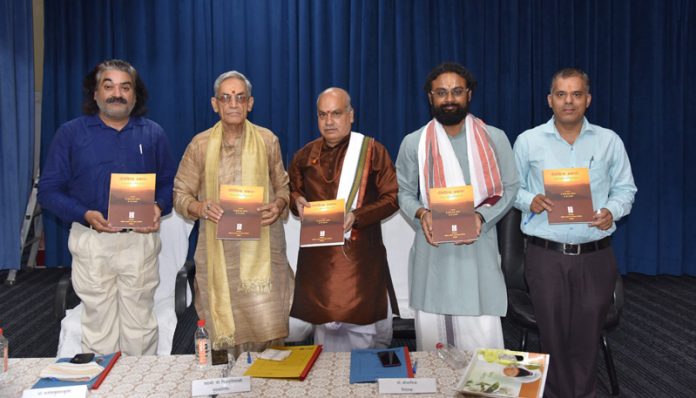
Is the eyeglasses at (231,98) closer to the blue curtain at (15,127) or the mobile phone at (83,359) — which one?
the mobile phone at (83,359)

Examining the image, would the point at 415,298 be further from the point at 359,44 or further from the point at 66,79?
the point at 66,79

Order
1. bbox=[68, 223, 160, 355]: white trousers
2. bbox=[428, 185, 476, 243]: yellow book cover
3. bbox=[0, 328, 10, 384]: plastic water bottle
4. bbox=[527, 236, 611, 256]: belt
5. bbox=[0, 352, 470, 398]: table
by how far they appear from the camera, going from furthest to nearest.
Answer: bbox=[68, 223, 160, 355]: white trousers, bbox=[527, 236, 611, 256]: belt, bbox=[428, 185, 476, 243]: yellow book cover, bbox=[0, 328, 10, 384]: plastic water bottle, bbox=[0, 352, 470, 398]: table

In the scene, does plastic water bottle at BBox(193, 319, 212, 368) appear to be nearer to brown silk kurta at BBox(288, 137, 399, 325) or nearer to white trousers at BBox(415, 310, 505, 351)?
brown silk kurta at BBox(288, 137, 399, 325)

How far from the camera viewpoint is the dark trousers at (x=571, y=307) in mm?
2703

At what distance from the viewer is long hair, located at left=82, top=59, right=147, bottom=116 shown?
2820 mm

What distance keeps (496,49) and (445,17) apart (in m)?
0.60

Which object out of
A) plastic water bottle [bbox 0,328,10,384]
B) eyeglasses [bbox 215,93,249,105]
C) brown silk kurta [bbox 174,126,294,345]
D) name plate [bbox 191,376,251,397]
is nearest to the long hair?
brown silk kurta [bbox 174,126,294,345]

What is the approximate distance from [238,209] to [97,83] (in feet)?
3.17

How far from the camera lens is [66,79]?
588 centimetres

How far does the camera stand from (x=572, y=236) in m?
2.68

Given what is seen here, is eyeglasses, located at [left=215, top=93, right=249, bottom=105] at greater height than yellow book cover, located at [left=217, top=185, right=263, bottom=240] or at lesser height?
greater

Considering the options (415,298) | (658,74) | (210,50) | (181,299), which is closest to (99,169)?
(181,299)

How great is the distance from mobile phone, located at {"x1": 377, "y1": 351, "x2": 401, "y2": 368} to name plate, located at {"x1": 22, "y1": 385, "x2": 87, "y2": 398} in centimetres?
93

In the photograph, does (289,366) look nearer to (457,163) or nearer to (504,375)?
(504,375)
